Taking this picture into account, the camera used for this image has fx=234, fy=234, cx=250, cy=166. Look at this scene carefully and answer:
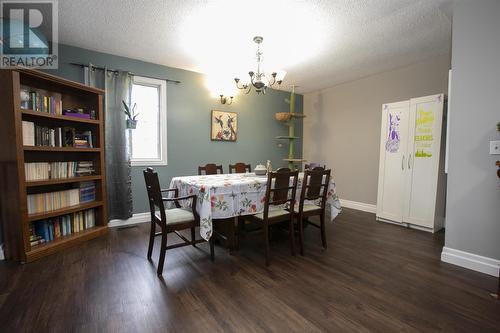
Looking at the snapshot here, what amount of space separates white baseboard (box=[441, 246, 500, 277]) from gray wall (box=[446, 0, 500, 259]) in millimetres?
44

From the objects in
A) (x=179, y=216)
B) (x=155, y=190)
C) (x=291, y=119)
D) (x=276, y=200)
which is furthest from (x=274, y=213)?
(x=291, y=119)

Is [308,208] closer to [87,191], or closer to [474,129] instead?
[474,129]

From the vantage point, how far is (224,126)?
4.38 m

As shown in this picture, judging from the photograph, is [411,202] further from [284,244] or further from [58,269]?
[58,269]

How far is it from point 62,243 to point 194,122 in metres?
2.45

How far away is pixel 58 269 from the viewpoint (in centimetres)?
214

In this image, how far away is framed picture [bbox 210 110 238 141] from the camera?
4.26 meters

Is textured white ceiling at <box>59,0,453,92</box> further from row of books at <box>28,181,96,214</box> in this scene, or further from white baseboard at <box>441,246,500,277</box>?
white baseboard at <box>441,246,500,277</box>

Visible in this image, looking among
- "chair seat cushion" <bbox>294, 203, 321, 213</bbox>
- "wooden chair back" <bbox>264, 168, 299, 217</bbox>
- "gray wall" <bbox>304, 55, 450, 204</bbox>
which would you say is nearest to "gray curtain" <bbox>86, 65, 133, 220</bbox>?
"wooden chair back" <bbox>264, 168, 299, 217</bbox>

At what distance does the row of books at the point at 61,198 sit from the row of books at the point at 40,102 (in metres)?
0.91

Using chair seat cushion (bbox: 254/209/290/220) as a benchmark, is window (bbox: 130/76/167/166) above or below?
above

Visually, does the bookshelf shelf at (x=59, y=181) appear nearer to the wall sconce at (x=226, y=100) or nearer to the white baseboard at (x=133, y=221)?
the white baseboard at (x=133, y=221)

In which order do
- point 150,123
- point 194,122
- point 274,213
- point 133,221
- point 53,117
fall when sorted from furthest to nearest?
1. point 194,122
2. point 150,123
3. point 133,221
4. point 53,117
5. point 274,213

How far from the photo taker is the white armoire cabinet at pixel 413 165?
10.4ft
